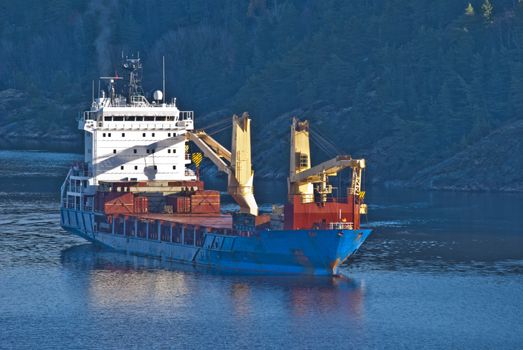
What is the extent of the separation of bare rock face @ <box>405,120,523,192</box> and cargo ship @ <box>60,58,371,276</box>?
5138cm

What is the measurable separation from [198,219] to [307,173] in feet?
50.3

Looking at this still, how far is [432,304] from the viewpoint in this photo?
9475cm

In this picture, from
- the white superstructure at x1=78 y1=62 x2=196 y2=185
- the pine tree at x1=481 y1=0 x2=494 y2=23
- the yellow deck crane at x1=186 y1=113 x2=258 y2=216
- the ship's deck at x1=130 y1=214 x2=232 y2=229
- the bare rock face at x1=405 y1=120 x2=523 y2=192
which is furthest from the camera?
the pine tree at x1=481 y1=0 x2=494 y2=23

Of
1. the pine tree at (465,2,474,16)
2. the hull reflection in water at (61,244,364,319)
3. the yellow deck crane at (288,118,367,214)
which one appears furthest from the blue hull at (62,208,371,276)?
the pine tree at (465,2,474,16)

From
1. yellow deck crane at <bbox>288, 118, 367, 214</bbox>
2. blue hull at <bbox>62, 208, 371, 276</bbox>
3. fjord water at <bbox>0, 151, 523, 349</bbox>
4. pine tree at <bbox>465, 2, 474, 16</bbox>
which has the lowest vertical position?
fjord water at <bbox>0, 151, 523, 349</bbox>

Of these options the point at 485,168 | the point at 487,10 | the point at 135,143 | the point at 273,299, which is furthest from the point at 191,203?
the point at 487,10

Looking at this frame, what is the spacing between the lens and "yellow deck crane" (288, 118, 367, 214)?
101188 mm

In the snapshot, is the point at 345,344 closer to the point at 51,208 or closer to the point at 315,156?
the point at 51,208

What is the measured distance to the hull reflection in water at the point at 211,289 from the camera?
9456 cm

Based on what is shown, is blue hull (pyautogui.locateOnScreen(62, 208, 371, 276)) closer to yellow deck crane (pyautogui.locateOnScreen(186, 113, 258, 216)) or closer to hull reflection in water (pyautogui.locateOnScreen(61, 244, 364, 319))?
hull reflection in water (pyautogui.locateOnScreen(61, 244, 364, 319))

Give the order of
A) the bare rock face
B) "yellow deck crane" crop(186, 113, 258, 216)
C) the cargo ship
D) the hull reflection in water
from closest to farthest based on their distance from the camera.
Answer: the hull reflection in water
the cargo ship
"yellow deck crane" crop(186, 113, 258, 216)
the bare rock face

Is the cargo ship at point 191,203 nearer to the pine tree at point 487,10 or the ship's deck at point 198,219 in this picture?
the ship's deck at point 198,219

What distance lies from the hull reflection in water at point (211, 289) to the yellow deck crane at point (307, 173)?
613 centimetres

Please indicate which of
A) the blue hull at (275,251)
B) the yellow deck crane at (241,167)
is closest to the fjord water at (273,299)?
the blue hull at (275,251)
